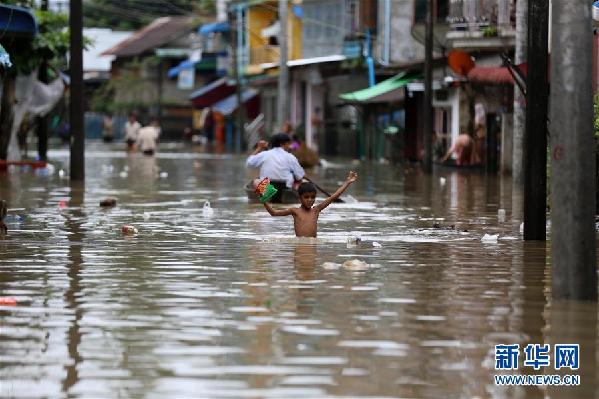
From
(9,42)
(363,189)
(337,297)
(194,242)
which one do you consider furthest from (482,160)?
(337,297)

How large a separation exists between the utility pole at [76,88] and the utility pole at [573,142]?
795 inches

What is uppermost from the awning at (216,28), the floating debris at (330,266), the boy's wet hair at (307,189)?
the awning at (216,28)

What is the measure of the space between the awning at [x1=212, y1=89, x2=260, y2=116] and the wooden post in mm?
61479

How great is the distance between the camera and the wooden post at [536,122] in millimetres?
15844

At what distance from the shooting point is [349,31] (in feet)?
184

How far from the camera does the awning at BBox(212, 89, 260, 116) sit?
256 ft

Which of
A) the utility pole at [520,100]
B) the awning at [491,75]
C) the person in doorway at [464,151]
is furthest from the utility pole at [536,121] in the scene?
the person in doorway at [464,151]

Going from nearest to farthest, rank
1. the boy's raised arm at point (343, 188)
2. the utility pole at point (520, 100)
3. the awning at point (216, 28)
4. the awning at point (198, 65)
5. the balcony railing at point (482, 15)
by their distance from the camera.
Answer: the boy's raised arm at point (343, 188), the utility pole at point (520, 100), the balcony railing at point (482, 15), the awning at point (216, 28), the awning at point (198, 65)

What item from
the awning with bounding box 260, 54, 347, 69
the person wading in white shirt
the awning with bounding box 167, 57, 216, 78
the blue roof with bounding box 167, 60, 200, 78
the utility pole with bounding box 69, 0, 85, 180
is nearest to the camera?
the person wading in white shirt

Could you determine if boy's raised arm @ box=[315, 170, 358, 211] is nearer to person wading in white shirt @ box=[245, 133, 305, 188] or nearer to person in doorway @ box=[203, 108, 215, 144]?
person wading in white shirt @ box=[245, 133, 305, 188]

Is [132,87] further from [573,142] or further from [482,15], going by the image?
[573,142]

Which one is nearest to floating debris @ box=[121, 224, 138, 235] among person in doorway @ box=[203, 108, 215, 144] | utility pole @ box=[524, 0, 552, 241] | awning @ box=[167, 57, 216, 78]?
utility pole @ box=[524, 0, 552, 241]

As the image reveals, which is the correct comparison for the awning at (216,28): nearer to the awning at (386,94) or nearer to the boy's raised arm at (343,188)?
the awning at (386,94)

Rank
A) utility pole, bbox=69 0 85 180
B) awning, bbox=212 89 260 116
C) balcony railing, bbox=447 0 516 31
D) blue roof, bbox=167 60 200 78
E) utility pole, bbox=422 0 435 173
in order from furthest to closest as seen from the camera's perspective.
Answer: blue roof, bbox=167 60 200 78 < awning, bbox=212 89 260 116 < utility pole, bbox=422 0 435 173 < balcony railing, bbox=447 0 516 31 < utility pole, bbox=69 0 85 180
